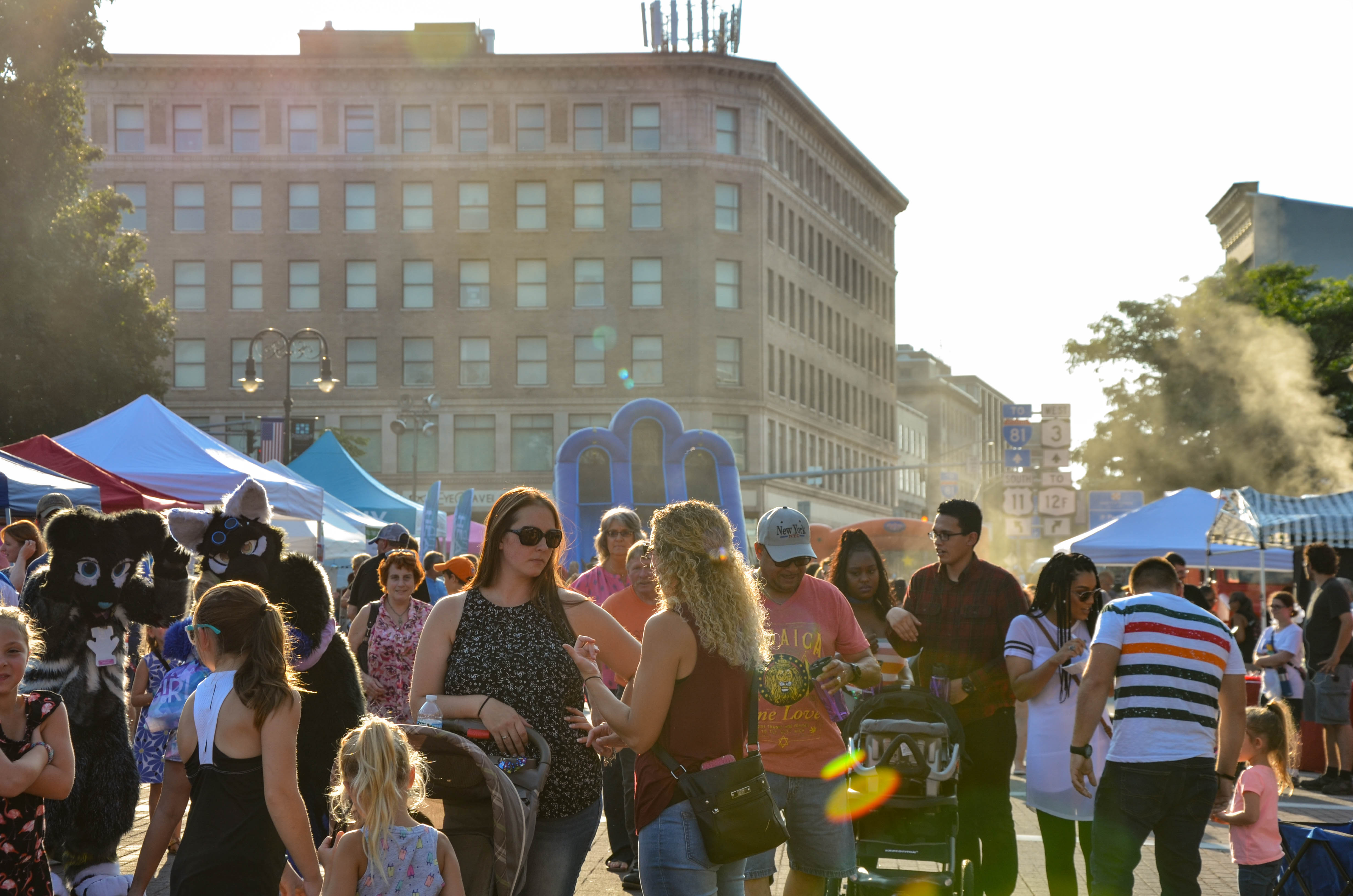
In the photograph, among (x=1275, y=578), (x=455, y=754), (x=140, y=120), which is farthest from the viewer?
(x=140, y=120)

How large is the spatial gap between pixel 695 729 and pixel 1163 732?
7.57 ft

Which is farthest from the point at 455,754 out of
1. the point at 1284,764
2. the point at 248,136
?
the point at 248,136

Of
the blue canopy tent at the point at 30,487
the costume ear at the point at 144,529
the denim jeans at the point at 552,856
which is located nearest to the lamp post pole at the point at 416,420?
the blue canopy tent at the point at 30,487

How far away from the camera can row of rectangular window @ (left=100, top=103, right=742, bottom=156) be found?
61.2m

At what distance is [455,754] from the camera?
14.0 feet

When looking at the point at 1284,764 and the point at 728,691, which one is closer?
the point at 728,691

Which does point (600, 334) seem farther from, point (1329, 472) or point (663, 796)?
point (663, 796)

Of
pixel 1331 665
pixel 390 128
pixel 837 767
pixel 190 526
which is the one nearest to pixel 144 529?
pixel 190 526

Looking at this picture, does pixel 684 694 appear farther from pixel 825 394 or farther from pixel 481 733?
pixel 825 394

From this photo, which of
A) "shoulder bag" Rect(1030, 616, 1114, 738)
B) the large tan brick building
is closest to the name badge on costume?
"shoulder bag" Rect(1030, 616, 1114, 738)

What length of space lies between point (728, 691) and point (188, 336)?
201ft

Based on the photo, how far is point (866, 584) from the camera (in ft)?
25.0

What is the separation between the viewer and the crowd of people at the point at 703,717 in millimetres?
4406

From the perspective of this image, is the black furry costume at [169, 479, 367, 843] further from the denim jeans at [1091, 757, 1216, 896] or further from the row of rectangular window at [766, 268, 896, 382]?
the row of rectangular window at [766, 268, 896, 382]
